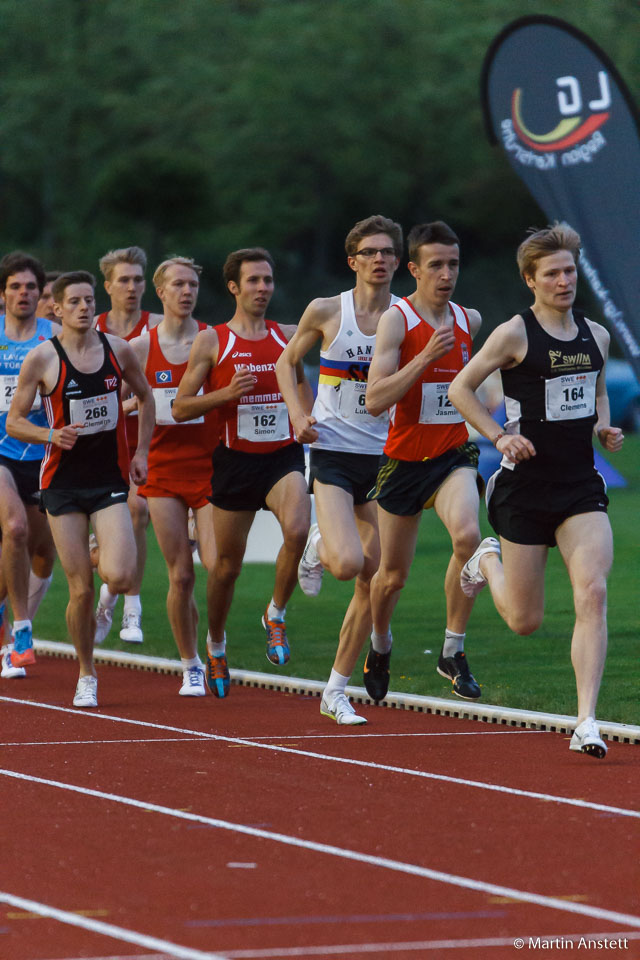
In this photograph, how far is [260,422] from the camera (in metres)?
9.56

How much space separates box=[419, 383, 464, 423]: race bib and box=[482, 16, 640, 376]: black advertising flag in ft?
10.6

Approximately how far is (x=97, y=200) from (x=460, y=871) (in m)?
46.5

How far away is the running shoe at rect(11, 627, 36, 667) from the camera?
10.4 meters

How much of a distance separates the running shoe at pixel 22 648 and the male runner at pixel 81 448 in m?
1.11

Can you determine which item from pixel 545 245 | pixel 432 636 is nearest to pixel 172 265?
pixel 545 245

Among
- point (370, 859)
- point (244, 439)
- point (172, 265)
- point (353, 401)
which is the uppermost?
point (172, 265)

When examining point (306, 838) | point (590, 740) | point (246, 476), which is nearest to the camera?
point (306, 838)

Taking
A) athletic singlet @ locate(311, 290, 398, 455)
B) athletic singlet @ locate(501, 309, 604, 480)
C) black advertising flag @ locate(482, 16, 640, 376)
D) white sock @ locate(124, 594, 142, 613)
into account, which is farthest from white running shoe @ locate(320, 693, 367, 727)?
black advertising flag @ locate(482, 16, 640, 376)

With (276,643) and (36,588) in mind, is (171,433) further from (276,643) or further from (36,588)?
(36,588)

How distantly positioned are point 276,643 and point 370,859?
442 centimetres

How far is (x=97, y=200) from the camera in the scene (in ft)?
166

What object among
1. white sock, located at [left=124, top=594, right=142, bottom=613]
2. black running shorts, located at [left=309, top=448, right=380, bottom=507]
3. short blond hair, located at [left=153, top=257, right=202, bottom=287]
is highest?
short blond hair, located at [left=153, top=257, right=202, bottom=287]

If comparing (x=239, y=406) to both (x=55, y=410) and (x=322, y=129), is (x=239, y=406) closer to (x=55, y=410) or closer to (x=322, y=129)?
(x=55, y=410)

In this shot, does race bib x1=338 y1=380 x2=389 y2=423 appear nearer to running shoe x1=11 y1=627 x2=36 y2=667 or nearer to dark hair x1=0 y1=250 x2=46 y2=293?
dark hair x1=0 y1=250 x2=46 y2=293
